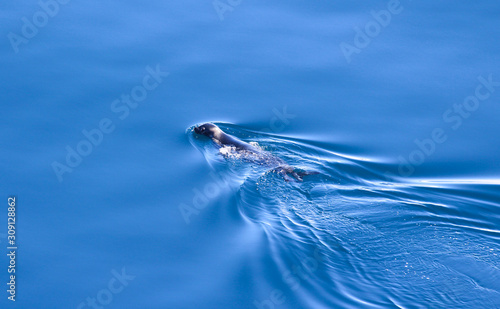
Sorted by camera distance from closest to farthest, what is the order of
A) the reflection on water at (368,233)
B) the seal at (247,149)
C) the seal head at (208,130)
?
the reflection on water at (368,233) → the seal at (247,149) → the seal head at (208,130)

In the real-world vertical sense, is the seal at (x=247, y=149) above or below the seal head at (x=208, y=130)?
below

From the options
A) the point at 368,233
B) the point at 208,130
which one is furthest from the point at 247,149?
the point at 368,233

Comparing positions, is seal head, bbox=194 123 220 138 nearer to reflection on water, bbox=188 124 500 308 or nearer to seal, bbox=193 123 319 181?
seal, bbox=193 123 319 181

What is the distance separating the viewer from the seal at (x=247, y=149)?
46.4ft

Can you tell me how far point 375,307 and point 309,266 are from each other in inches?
59.3

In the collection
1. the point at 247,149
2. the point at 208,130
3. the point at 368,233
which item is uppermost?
the point at 208,130

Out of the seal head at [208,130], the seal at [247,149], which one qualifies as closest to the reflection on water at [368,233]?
the seal at [247,149]

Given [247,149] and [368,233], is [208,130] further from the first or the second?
[368,233]

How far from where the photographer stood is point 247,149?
15070 mm

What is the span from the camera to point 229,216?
12.8 m

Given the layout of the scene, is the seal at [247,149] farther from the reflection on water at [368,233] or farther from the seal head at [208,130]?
the reflection on water at [368,233]

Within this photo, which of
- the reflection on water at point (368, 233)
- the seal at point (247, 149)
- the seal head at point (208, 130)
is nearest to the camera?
the reflection on water at point (368, 233)

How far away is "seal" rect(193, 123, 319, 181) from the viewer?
46.4 feet

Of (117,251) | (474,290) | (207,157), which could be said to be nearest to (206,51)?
(207,157)
